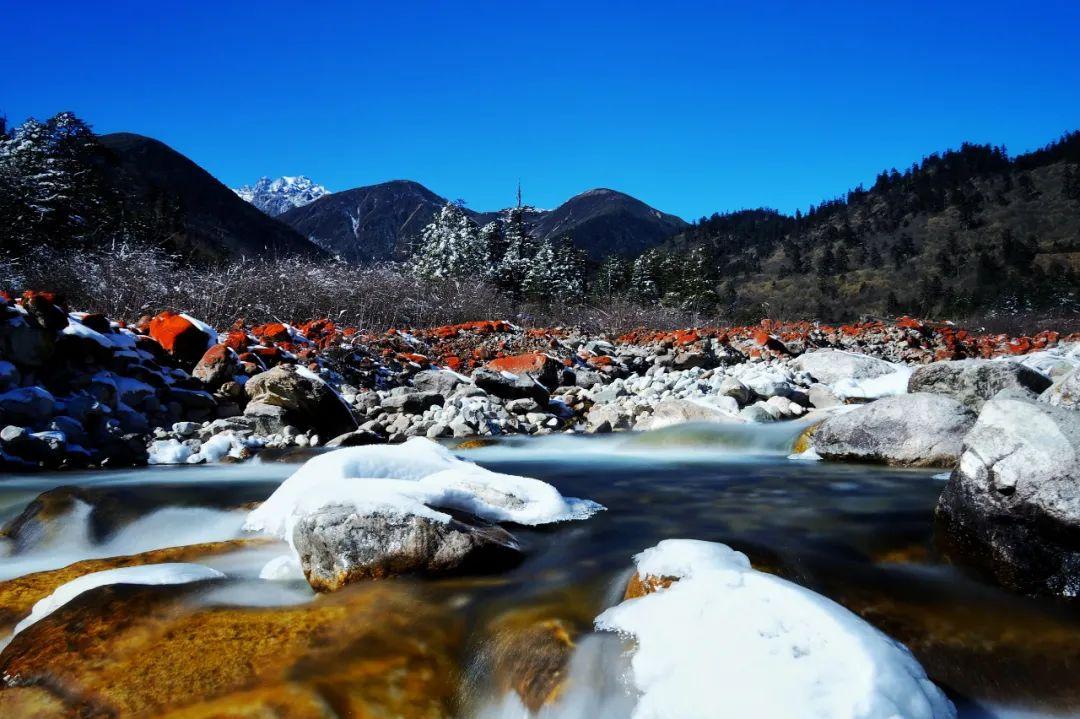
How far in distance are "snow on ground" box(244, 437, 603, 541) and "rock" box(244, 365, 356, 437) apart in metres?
3.33

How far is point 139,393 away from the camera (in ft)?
21.5

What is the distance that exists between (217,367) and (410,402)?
2.29 meters

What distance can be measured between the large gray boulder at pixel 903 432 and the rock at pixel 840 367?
13.7 ft

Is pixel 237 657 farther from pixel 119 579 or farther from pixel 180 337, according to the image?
pixel 180 337

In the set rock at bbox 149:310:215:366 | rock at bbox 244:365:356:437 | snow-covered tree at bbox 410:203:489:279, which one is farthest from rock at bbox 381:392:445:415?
snow-covered tree at bbox 410:203:489:279

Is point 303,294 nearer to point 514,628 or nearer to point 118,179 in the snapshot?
point 514,628

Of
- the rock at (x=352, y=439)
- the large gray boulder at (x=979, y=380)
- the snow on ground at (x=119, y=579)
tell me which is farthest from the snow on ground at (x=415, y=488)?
the large gray boulder at (x=979, y=380)

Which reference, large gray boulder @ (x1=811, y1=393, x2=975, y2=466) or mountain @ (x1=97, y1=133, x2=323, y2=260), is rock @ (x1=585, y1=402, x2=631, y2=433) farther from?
mountain @ (x1=97, y1=133, x2=323, y2=260)

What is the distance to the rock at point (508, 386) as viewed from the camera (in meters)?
8.77

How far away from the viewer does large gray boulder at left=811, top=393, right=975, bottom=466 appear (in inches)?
193

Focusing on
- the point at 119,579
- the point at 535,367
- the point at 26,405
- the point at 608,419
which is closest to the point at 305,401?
the point at 26,405

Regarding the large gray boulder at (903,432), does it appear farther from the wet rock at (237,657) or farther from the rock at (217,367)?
the rock at (217,367)

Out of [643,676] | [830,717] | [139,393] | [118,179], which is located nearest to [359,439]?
[139,393]

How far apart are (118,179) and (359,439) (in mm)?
60012
